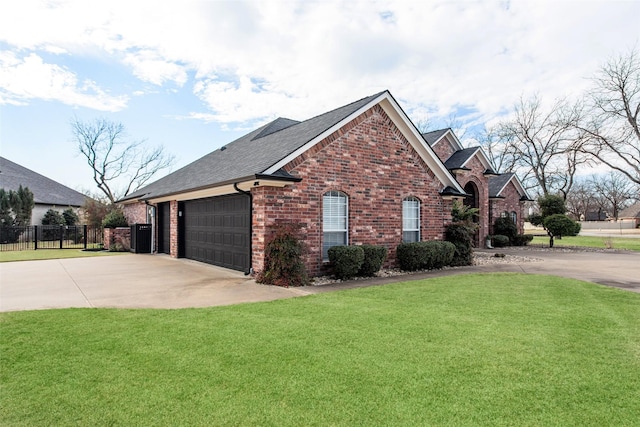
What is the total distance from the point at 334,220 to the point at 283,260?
2.42 metres

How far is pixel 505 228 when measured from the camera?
24250 mm

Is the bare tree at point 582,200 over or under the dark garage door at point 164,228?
over

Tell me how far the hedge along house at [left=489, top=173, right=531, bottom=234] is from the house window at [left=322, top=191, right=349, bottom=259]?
57.0 feet

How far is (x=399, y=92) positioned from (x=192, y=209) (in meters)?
15.5

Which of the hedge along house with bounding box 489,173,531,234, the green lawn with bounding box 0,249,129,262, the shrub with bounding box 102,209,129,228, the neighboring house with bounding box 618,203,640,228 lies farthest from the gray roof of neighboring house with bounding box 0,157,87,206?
the neighboring house with bounding box 618,203,640,228

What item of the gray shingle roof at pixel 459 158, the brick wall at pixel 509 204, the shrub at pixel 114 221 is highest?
the gray shingle roof at pixel 459 158

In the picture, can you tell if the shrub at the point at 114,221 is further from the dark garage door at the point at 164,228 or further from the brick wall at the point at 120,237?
the dark garage door at the point at 164,228

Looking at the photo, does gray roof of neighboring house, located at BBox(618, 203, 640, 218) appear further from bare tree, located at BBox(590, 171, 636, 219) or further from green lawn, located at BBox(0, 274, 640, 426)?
green lawn, located at BBox(0, 274, 640, 426)

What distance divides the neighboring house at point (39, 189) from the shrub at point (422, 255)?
3071 centimetres

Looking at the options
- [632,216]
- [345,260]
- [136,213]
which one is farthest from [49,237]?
[632,216]

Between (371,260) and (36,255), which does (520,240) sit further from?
(36,255)

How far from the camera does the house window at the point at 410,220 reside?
41.6ft

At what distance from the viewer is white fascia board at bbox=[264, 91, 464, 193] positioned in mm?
9915

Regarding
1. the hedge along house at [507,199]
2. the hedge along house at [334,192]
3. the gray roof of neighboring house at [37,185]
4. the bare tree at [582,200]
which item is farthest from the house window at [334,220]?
the bare tree at [582,200]
